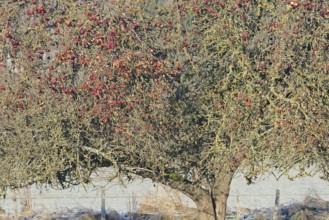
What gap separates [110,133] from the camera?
11.1m

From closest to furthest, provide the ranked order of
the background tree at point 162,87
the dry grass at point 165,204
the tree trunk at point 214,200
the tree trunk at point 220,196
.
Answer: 1. the background tree at point 162,87
2. the tree trunk at point 214,200
3. the tree trunk at point 220,196
4. the dry grass at point 165,204

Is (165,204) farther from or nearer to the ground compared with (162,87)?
nearer to the ground

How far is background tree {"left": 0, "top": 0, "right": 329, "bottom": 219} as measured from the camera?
10438 mm

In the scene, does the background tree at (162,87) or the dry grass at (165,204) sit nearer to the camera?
the background tree at (162,87)

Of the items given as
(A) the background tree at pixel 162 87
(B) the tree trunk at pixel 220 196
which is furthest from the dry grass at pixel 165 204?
(A) the background tree at pixel 162 87

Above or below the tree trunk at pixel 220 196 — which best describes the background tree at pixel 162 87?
above

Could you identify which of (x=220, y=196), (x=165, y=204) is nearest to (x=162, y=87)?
(x=220, y=196)

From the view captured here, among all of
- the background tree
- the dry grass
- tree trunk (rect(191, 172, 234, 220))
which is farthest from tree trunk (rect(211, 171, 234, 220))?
the dry grass

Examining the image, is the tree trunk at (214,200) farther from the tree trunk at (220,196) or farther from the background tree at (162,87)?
the background tree at (162,87)

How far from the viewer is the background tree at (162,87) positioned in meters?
10.4

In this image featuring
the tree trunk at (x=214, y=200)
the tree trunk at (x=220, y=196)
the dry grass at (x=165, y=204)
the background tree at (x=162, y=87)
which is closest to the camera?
the background tree at (x=162, y=87)

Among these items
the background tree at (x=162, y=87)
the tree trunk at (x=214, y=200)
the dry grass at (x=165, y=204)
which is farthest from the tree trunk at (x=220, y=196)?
the dry grass at (x=165, y=204)

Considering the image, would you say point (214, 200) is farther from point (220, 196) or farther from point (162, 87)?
point (162, 87)

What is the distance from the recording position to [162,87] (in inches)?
415
